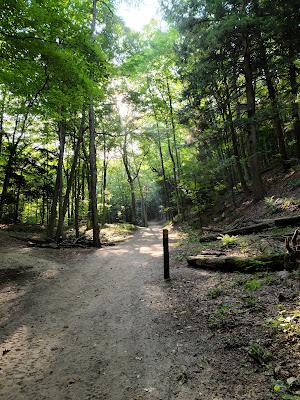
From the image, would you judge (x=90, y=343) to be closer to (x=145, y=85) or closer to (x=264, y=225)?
(x=264, y=225)

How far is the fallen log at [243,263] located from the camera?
6535mm

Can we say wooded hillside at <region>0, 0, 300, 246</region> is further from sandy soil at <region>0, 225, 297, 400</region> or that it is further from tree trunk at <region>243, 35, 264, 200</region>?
sandy soil at <region>0, 225, 297, 400</region>

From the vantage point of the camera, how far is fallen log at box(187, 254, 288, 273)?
6.54 meters

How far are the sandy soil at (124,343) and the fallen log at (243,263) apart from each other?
1.26ft

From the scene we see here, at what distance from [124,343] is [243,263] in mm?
3869

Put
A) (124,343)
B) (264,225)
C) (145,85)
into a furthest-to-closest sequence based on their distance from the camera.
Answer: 1. (145,85)
2. (264,225)
3. (124,343)

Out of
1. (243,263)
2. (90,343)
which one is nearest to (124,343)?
(90,343)

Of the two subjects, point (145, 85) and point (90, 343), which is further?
point (145, 85)

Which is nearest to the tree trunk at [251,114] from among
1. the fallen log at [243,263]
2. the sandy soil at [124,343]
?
the fallen log at [243,263]

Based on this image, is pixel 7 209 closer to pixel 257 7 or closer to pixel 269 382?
pixel 257 7

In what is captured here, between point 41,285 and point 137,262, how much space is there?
404cm

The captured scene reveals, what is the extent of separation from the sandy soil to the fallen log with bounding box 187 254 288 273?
38cm

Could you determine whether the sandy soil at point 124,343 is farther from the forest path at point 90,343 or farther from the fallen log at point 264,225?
the fallen log at point 264,225

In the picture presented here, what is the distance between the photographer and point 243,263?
7246mm
